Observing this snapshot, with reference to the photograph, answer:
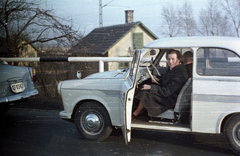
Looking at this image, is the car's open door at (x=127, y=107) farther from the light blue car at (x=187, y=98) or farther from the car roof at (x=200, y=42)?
the car roof at (x=200, y=42)

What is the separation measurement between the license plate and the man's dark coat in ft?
10.6

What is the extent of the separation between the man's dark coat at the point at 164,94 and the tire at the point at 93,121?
30.0 inches

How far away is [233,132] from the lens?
4105 millimetres

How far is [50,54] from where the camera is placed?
384 inches

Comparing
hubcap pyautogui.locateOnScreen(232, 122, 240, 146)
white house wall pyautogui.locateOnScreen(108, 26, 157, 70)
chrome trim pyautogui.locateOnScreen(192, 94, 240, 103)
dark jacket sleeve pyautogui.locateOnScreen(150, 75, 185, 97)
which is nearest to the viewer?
chrome trim pyautogui.locateOnScreen(192, 94, 240, 103)

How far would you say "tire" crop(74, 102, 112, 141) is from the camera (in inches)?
190

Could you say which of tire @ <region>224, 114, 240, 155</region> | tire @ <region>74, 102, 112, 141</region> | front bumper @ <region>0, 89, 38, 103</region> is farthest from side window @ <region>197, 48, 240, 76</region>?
front bumper @ <region>0, 89, 38, 103</region>

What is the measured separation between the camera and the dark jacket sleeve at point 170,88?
4.48m

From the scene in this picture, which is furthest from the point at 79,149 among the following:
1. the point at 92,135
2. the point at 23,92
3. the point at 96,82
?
the point at 23,92

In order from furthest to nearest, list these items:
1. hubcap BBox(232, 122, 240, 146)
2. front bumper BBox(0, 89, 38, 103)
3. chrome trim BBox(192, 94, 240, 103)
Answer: front bumper BBox(0, 89, 38, 103), hubcap BBox(232, 122, 240, 146), chrome trim BBox(192, 94, 240, 103)

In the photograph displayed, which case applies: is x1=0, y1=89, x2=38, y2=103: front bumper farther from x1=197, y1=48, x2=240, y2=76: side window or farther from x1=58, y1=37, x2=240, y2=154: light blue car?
x1=197, y1=48, x2=240, y2=76: side window

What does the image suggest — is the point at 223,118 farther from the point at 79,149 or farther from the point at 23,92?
the point at 23,92

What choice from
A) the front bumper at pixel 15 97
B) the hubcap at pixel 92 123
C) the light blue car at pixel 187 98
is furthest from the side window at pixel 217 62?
the front bumper at pixel 15 97

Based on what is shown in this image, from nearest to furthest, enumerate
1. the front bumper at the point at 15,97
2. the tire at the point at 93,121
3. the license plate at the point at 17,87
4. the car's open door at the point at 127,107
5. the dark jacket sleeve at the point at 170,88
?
the car's open door at the point at 127,107
the dark jacket sleeve at the point at 170,88
the tire at the point at 93,121
the front bumper at the point at 15,97
the license plate at the point at 17,87
